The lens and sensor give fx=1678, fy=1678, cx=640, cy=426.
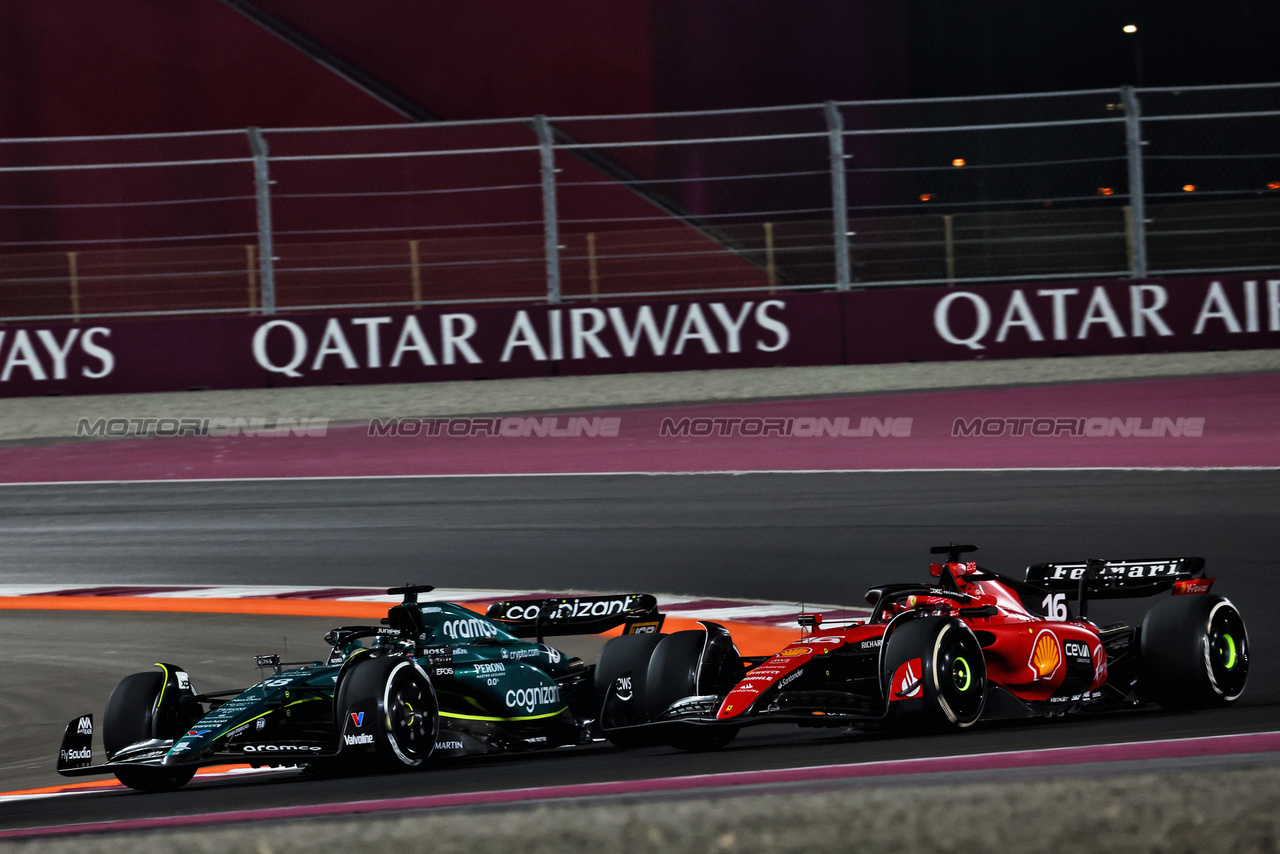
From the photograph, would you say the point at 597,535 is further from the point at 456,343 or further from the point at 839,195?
the point at 839,195

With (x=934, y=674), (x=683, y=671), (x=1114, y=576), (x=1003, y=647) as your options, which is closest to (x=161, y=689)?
(x=683, y=671)

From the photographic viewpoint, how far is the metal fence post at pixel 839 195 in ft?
54.7

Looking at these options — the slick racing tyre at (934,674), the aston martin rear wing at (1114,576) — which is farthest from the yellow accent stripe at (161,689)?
the aston martin rear wing at (1114,576)

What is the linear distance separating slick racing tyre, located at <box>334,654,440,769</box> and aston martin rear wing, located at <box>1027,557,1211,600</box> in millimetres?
2553

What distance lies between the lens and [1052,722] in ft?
19.8

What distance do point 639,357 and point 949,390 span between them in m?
3.13

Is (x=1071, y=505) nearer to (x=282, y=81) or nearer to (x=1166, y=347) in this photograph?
(x=1166, y=347)

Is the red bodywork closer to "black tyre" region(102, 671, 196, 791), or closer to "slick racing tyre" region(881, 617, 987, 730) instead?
"slick racing tyre" region(881, 617, 987, 730)

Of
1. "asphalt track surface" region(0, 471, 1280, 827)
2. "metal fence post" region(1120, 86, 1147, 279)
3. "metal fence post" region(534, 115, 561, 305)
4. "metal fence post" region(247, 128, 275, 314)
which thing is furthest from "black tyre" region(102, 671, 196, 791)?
"metal fence post" region(1120, 86, 1147, 279)

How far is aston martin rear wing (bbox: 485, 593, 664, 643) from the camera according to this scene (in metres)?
6.99

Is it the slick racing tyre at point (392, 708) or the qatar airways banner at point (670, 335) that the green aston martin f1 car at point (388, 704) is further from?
the qatar airways banner at point (670, 335)

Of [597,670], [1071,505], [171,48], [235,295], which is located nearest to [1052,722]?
[597,670]

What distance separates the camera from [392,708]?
225 inches

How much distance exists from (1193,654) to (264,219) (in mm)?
12362
